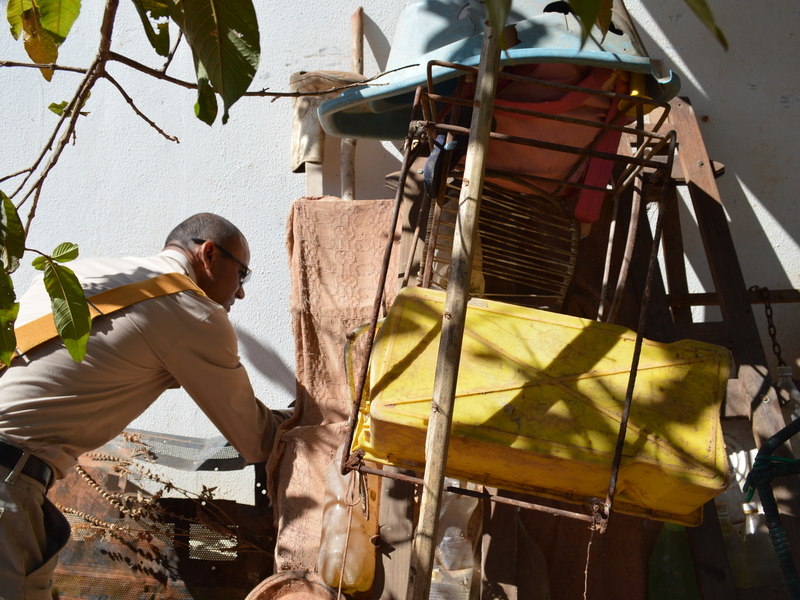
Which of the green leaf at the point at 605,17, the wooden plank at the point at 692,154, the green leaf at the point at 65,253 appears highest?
the wooden plank at the point at 692,154

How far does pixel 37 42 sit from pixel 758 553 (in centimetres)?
223

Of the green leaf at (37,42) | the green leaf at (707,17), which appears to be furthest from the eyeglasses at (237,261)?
the green leaf at (707,17)

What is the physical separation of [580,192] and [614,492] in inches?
39.1

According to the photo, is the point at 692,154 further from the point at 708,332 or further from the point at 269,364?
the point at 269,364

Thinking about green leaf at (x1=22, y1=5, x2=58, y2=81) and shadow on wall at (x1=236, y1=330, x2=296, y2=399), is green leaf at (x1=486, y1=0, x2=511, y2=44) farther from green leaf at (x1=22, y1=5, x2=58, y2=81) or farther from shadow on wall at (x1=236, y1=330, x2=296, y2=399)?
shadow on wall at (x1=236, y1=330, x2=296, y2=399)

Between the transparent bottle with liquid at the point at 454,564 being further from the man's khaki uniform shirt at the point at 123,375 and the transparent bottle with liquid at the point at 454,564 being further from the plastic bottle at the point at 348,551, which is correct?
the man's khaki uniform shirt at the point at 123,375

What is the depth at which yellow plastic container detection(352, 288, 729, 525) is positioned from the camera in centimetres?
125

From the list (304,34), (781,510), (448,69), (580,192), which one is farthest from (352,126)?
(781,510)

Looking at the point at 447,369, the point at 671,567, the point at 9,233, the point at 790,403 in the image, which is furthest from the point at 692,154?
the point at 9,233

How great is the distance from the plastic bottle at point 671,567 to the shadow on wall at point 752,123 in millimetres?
821

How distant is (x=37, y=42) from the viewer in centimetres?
131

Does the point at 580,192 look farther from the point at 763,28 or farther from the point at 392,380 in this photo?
the point at 763,28

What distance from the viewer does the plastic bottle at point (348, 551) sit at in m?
1.81

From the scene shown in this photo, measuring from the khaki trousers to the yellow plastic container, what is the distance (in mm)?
929
